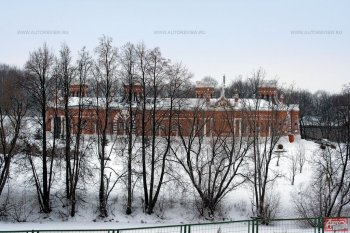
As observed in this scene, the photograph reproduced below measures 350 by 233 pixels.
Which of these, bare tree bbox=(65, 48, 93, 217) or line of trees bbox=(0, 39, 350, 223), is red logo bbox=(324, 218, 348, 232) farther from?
bare tree bbox=(65, 48, 93, 217)

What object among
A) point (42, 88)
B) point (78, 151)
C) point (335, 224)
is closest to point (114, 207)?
point (78, 151)

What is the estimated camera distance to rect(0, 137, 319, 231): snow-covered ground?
81.1 ft

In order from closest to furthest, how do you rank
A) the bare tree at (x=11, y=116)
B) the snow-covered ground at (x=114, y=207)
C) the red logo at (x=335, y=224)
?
the red logo at (x=335, y=224) < the snow-covered ground at (x=114, y=207) < the bare tree at (x=11, y=116)

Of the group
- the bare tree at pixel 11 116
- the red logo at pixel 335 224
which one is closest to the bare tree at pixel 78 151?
the bare tree at pixel 11 116

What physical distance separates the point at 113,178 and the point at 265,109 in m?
28.0

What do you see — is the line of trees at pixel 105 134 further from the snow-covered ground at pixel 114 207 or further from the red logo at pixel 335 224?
the red logo at pixel 335 224

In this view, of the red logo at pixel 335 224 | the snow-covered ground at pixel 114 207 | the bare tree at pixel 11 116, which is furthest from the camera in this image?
the bare tree at pixel 11 116

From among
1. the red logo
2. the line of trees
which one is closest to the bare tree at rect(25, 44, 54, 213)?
the line of trees

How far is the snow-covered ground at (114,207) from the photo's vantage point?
24.7 metres

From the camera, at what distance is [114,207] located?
26.8 m

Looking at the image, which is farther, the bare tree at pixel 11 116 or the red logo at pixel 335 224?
the bare tree at pixel 11 116

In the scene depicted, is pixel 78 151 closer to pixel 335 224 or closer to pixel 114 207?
pixel 114 207

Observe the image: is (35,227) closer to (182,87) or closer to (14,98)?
(14,98)

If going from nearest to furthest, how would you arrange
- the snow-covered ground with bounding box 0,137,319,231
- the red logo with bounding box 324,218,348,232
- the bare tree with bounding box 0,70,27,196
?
the red logo with bounding box 324,218,348,232
the snow-covered ground with bounding box 0,137,319,231
the bare tree with bounding box 0,70,27,196
